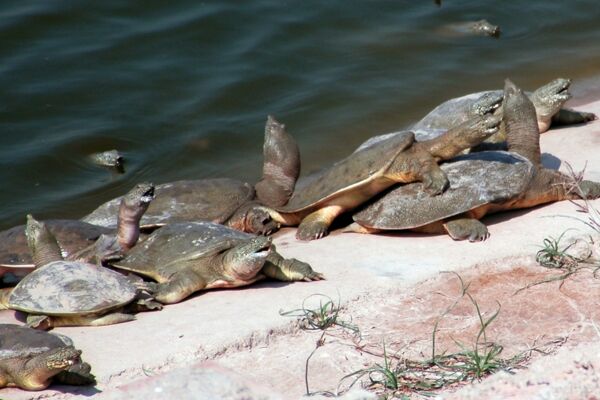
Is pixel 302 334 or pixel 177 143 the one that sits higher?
pixel 302 334

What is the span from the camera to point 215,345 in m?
4.41

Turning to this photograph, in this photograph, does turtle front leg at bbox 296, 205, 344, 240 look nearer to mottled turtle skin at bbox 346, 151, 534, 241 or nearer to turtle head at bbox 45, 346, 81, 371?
mottled turtle skin at bbox 346, 151, 534, 241

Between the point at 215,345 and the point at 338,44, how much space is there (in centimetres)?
654

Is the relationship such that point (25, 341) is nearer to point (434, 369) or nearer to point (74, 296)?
point (74, 296)

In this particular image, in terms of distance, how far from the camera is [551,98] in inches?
294

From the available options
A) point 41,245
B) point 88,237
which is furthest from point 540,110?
point 41,245

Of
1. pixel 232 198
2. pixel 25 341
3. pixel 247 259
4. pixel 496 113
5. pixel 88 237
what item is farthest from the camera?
pixel 496 113

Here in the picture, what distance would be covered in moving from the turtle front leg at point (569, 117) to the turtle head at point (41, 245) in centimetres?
386

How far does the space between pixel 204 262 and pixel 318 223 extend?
1.13 meters

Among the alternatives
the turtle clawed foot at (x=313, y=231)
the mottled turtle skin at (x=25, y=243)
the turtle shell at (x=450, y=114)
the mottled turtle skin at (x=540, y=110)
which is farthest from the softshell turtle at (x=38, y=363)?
the turtle shell at (x=450, y=114)

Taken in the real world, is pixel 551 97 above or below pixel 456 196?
below

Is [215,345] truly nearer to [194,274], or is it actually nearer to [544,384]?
[194,274]

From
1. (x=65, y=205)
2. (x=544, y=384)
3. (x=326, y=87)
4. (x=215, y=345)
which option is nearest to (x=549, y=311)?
(x=215, y=345)

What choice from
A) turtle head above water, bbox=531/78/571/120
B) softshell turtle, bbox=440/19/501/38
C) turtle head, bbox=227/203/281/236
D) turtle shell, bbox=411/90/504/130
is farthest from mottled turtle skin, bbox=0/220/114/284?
softshell turtle, bbox=440/19/501/38
